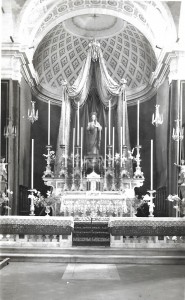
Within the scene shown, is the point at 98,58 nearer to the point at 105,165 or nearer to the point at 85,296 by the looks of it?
the point at 105,165

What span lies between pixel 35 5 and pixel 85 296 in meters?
10.3

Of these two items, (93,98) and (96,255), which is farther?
(93,98)

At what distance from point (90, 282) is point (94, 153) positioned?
8.06m

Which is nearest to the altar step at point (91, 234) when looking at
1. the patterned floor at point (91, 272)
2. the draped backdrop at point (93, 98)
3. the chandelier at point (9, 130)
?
the patterned floor at point (91, 272)

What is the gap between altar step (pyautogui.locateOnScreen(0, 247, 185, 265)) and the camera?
793 centimetres

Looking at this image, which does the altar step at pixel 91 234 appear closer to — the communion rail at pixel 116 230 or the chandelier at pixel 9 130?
the communion rail at pixel 116 230

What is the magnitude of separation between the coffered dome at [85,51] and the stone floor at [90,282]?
946 centimetres

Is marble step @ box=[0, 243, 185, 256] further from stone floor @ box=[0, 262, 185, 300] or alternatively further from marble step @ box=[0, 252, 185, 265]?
stone floor @ box=[0, 262, 185, 300]

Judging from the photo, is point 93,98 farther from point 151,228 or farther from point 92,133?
point 151,228

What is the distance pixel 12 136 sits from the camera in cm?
1241

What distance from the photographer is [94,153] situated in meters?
13.9

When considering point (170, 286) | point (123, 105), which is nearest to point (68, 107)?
point (123, 105)

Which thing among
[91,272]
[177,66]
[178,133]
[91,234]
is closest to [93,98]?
[177,66]

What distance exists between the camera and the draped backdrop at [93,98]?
14008 millimetres
